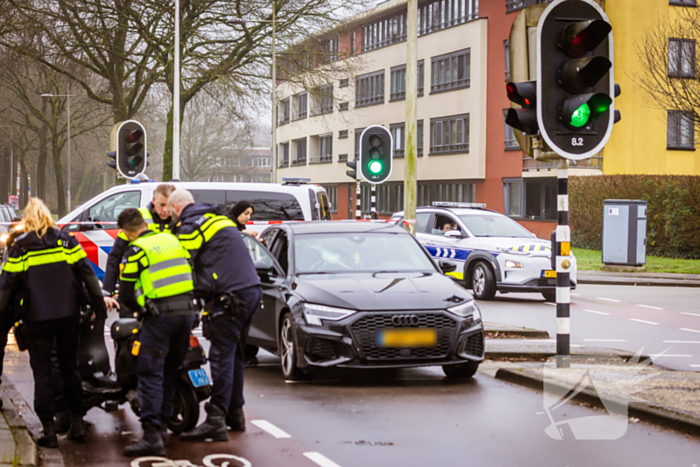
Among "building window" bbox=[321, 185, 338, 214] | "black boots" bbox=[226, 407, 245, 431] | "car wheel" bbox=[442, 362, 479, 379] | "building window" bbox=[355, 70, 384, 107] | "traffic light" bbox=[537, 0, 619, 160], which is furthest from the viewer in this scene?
"building window" bbox=[321, 185, 338, 214]

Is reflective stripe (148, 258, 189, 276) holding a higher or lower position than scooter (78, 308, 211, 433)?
higher

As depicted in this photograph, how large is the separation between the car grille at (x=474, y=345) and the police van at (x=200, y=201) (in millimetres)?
8361

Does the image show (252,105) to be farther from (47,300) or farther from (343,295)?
(47,300)

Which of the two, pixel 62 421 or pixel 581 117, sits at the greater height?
pixel 581 117

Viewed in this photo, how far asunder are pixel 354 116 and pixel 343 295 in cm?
5026

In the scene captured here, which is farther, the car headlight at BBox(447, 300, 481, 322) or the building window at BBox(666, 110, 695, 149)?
the building window at BBox(666, 110, 695, 149)

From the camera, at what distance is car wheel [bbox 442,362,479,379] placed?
884 cm

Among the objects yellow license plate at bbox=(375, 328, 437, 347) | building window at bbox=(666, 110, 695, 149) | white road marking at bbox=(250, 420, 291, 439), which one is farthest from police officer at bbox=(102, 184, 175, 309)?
building window at bbox=(666, 110, 695, 149)

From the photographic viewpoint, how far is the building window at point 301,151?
2625 inches

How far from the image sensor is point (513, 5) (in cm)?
4319

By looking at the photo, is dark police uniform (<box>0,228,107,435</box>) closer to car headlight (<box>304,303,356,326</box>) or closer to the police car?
car headlight (<box>304,303,356,326</box>)

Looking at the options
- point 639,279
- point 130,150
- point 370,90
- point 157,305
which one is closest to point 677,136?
point 639,279

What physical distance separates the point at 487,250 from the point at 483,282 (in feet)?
2.09

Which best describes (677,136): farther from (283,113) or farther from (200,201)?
(283,113)
